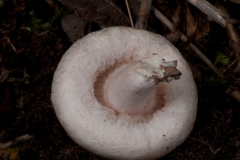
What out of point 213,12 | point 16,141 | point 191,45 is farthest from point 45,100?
point 213,12

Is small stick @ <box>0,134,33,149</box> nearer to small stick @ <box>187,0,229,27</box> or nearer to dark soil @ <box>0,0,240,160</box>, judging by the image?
dark soil @ <box>0,0,240,160</box>

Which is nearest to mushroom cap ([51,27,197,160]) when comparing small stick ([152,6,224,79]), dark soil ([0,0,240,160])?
dark soil ([0,0,240,160])

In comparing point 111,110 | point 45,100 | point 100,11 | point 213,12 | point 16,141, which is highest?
point 213,12

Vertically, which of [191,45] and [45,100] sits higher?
[191,45]

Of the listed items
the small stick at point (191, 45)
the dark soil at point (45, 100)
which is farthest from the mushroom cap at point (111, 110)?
the small stick at point (191, 45)

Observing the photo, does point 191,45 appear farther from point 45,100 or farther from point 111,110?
point 45,100

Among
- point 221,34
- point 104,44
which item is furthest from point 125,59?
point 221,34
